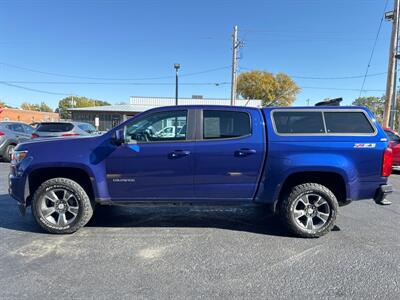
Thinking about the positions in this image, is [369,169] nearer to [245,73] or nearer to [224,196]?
[224,196]

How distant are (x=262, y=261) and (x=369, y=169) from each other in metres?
1.99

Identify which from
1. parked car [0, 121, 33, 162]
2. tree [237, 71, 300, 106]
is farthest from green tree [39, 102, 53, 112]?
parked car [0, 121, 33, 162]

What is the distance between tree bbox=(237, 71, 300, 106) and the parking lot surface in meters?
50.4

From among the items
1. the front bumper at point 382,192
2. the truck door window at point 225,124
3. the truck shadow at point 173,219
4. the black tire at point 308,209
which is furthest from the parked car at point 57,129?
the front bumper at point 382,192

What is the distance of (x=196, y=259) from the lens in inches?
138

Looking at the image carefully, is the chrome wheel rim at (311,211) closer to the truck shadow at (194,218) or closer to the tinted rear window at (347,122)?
the truck shadow at (194,218)

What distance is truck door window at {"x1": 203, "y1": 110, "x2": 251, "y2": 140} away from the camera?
4.13 meters

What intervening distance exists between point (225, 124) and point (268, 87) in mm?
51699

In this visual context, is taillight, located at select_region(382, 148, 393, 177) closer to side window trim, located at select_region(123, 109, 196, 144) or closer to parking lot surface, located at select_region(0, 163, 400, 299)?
parking lot surface, located at select_region(0, 163, 400, 299)

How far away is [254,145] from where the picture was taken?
13.3 feet

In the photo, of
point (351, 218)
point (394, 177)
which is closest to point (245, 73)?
point (394, 177)

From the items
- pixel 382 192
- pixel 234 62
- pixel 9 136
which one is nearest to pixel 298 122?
pixel 382 192

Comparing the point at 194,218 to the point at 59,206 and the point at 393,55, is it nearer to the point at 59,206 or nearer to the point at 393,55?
the point at 59,206

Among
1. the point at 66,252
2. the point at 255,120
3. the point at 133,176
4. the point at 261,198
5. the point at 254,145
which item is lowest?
the point at 66,252
